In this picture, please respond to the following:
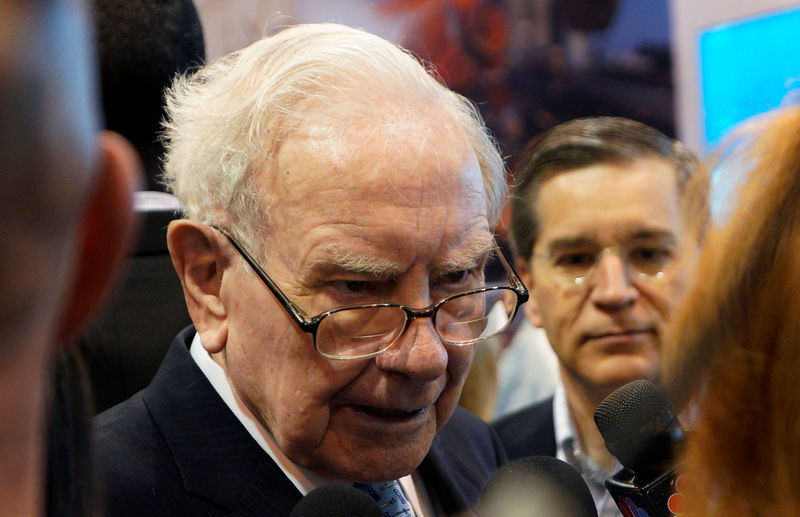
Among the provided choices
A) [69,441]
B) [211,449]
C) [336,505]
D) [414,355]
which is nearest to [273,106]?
[414,355]

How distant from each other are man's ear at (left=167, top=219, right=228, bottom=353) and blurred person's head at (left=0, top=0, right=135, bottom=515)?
1.29m

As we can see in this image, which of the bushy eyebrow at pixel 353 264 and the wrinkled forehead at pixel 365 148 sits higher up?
the wrinkled forehead at pixel 365 148

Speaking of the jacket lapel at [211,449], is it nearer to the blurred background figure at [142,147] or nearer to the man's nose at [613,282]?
the blurred background figure at [142,147]

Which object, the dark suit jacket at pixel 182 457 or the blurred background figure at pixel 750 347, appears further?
the dark suit jacket at pixel 182 457

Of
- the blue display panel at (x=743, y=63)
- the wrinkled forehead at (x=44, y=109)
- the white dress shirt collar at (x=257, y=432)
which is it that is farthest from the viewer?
the blue display panel at (x=743, y=63)

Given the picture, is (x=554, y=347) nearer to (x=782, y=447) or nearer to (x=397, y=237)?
(x=397, y=237)

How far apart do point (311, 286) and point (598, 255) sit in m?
1.06

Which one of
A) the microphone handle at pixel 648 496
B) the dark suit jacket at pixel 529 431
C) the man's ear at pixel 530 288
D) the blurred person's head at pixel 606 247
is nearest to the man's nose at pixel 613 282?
the blurred person's head at pixel 606 247

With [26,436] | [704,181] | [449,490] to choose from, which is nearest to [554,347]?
[449,490]

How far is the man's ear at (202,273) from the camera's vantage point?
173 cm

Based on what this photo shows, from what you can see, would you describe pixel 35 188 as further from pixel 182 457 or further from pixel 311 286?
pixel 182 457

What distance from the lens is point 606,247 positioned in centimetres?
249

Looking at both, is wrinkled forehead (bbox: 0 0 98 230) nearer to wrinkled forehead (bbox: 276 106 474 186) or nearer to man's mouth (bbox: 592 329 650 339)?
wrinkled forehead (bbox: 276 106 474 186)

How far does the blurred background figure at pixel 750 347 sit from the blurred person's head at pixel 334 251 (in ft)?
2.02
